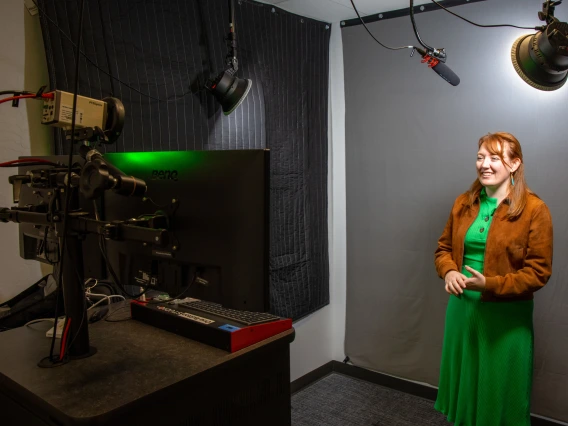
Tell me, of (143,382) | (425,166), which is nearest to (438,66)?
(425,166)

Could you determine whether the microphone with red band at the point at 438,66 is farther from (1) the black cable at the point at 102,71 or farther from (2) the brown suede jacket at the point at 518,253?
(1) the black cable at the point at 102,71

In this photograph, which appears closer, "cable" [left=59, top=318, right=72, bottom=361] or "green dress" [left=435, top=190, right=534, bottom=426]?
"cable" [left=59, top=318, right=72, bottom=361]

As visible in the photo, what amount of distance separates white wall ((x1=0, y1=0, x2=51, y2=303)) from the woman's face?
182 centimetres

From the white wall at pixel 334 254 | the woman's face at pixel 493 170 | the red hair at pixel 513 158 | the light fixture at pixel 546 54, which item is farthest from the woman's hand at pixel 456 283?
the white wall at pixel 334 254

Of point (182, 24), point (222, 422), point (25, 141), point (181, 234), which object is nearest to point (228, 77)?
point (182, 24)

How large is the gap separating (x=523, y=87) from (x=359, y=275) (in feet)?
4.79

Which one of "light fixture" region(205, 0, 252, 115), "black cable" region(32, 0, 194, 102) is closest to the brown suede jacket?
"light fixture" region(205, 0, 252, 115)

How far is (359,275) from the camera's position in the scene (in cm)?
309

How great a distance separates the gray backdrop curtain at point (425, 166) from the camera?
2.39 m

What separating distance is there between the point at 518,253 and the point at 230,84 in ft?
4.70

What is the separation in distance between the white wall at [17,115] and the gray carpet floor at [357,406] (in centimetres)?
161

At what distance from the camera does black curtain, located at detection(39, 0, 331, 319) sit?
6.07 feet

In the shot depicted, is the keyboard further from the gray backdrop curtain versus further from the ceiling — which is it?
the ceiling

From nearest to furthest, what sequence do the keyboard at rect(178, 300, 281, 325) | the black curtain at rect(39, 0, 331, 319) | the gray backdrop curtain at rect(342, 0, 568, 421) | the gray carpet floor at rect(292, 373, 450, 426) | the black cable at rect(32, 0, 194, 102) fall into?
1. the keyboard at rect(178, 300, 281, 325)
2. the black cable at rect(32, 0, 194, 102)
3. the black curtain at rect(39, 0, 331, 319)
4. the gray backdrop curtain at rect(342, 0, 568, 421)
5. the gray carpet floor at rect(292, 373, 450, 426)
